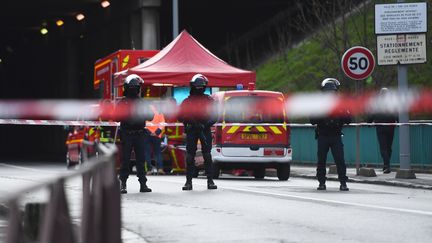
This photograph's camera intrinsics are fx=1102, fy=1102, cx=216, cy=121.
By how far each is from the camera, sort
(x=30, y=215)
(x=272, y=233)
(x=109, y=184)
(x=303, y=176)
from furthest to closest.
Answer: (x=303, y=176) < (x=272, y=233) < (x=109, y=184) < (x=30, y=215)

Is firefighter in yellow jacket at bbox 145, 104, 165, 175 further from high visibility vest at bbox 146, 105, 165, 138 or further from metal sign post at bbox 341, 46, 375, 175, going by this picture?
metal sign post at bbox 341, 46, 375, 175

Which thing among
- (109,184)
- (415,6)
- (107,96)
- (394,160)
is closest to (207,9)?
(107,96)

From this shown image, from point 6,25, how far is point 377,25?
1489 inches

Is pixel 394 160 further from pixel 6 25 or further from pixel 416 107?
pixel 6 25

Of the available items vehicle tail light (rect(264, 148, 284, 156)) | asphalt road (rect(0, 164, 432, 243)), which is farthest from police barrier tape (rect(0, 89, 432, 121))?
asphalt road (rect(0, 164, 432, 243))

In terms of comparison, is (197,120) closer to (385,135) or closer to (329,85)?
(329,85)

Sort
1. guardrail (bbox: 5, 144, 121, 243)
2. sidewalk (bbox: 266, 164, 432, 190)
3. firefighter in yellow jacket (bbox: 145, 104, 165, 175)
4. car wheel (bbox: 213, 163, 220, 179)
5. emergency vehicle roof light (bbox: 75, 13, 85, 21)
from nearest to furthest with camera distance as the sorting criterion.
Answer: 1. guardrail (bbox: 5, 144, 121, 243)
2. sidewalk (bbox: 266, 164, 432, 190)
3. car wheel (bbox: 213, 163, 220, 179)
4. firefighter in yellow jacket (bbox: 145, 104, 165, 175)
5. emergency vehicle roof light (bbox: 75, 13, 85, 21)

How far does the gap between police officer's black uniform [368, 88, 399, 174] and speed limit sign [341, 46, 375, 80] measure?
798mm

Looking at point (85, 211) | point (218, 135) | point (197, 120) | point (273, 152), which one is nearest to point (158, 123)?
point (218, 135)

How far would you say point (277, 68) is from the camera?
1697 inches

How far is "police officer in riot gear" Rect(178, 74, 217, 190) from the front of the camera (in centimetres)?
1593

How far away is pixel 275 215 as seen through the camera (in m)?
11.5

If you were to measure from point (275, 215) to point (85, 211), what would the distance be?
22.0 feet

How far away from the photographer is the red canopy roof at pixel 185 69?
23.5 m
